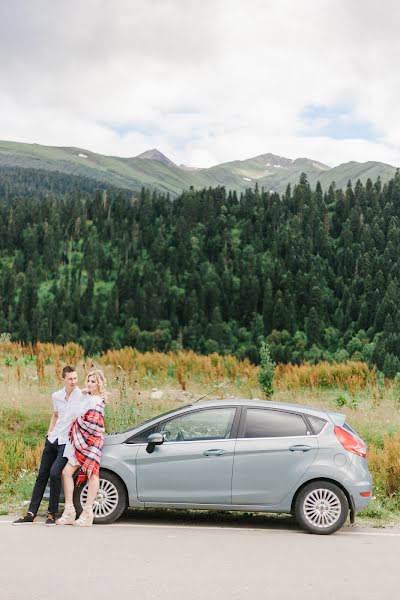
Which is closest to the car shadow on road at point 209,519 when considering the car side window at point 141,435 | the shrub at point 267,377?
the car side window at point 141,435

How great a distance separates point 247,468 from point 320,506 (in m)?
0.94

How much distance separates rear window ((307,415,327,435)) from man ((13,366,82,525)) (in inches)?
112

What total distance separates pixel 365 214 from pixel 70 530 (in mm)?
148322

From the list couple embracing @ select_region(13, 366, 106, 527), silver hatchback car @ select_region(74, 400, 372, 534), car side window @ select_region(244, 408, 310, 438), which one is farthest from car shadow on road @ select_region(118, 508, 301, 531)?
car side window @ select_region(244, 408, 310, 438)

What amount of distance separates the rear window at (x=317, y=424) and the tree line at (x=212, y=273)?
10636cm

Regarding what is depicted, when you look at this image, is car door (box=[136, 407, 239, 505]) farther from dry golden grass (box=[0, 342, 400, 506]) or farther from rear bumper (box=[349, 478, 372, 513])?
dry golden grass (box=[0, 342, 400, 506])

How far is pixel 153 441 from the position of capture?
29.4ft

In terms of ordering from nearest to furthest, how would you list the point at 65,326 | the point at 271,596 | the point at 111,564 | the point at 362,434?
the point at 271,596
the point at 111,564
the point at 362,434
the point at 65,326

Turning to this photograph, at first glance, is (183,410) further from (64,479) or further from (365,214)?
(365,214)

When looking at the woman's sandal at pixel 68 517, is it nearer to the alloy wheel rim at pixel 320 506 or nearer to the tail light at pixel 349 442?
the alloy wheel rim at pixel 320 506

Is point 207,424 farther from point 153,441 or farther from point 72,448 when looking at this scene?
point 72,448

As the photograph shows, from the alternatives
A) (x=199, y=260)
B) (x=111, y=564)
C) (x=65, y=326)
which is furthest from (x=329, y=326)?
(x=111, y=564)

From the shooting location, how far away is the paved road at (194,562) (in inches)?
251

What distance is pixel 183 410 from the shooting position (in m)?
9.26
